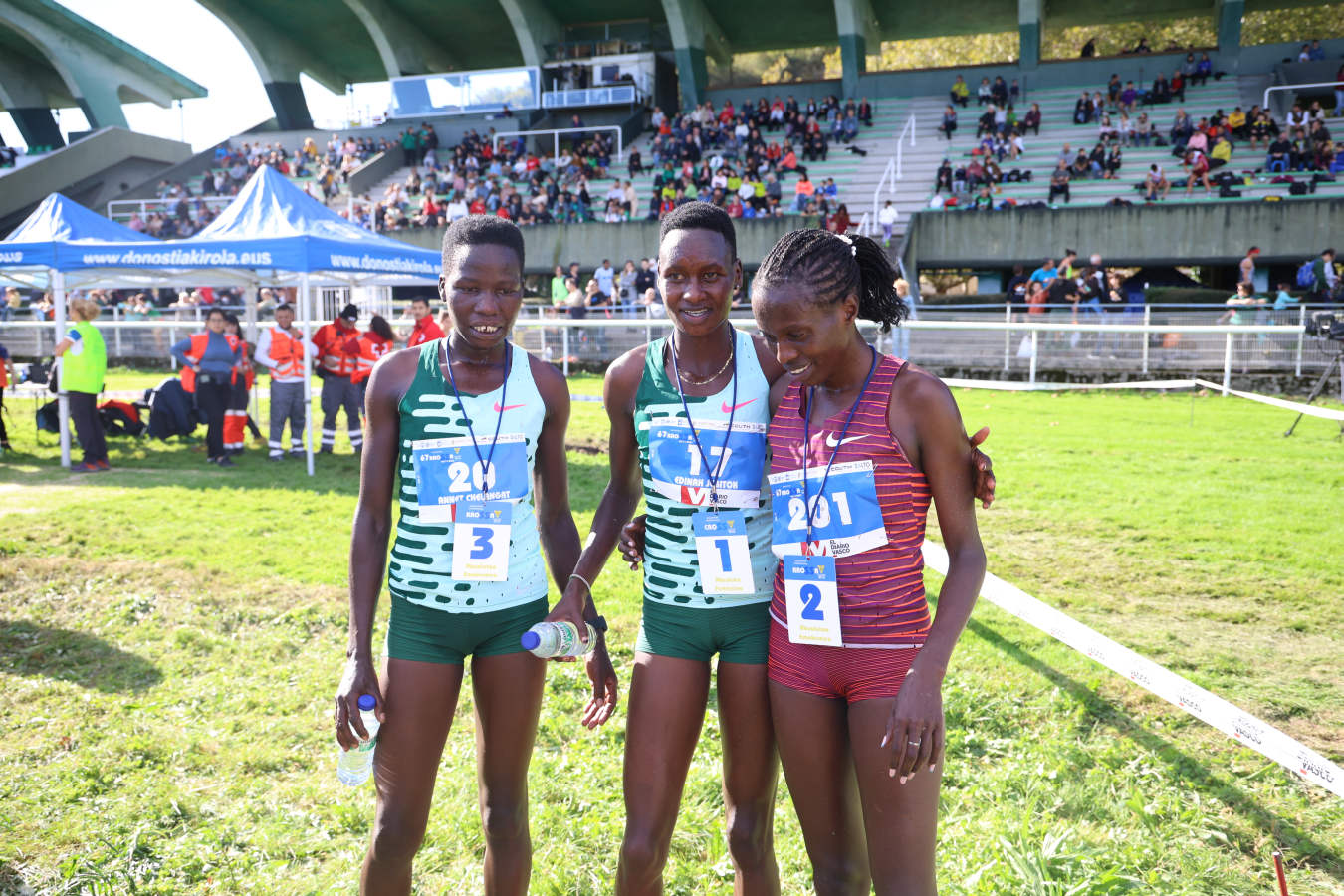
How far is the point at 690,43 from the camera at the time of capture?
36.2 m

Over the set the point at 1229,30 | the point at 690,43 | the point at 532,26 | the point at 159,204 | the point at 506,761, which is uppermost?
the point at 532,26

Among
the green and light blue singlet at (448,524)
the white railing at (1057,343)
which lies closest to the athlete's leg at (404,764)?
the green and light blue singlet at (448,524)

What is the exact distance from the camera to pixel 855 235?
116 inches

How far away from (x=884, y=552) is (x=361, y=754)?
1533mm

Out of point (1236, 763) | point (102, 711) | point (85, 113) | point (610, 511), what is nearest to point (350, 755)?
point (610, 511)

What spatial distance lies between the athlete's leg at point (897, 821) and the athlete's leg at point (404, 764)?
1218 mm

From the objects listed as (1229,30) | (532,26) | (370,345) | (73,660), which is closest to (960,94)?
(1229,30)

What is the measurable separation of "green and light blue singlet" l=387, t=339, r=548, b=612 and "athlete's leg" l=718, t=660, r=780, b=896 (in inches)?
10.4

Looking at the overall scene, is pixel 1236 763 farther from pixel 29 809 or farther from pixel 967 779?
pixel 29 809

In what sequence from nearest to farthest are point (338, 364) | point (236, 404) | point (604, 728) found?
point (604, 728), point (338, 364), point (236, 404)

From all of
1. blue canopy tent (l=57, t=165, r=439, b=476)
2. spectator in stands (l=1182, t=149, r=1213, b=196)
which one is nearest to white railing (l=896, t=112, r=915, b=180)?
spectator in stands (l=1182, t=149, r=1213, b=196)

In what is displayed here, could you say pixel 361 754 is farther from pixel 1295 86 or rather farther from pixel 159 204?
pixel 159 204

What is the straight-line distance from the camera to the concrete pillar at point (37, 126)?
43.9 metres

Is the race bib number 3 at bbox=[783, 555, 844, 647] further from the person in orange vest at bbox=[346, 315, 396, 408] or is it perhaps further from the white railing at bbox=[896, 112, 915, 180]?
the white railing at bbox=[896, 112, 915, 180]
